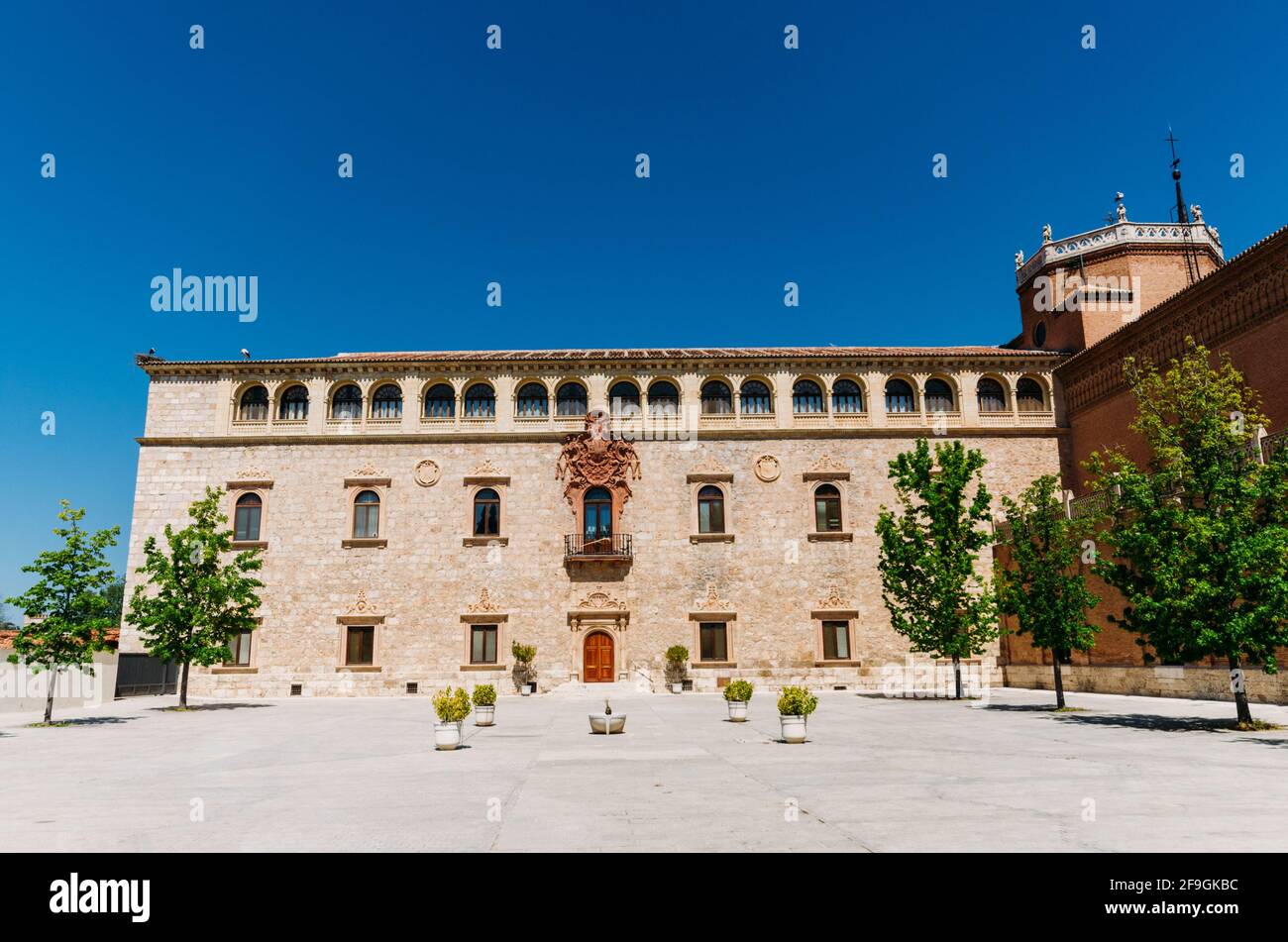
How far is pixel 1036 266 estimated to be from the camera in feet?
125

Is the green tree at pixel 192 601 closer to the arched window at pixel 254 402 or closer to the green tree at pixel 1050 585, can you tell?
the arched window at pixel 254 402

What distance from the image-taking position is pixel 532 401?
3516cm

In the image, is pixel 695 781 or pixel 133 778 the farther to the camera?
pixel 133 778

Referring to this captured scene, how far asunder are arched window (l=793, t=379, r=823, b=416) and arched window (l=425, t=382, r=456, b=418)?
588 inches

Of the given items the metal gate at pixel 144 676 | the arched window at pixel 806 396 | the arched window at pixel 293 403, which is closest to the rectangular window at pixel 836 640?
the arched window at pixel 806 396

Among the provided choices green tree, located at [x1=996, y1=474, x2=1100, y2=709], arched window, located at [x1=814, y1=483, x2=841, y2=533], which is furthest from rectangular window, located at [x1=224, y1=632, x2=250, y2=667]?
green tree, located at [x1=996, y1=474, x2=1100, y2=709]

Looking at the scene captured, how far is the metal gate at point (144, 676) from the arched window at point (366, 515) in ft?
30.6

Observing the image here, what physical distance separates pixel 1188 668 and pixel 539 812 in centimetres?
2294

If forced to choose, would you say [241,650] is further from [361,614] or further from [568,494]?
[568,494]

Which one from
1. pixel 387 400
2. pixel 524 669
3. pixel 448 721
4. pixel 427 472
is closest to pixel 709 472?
pixel 524 669

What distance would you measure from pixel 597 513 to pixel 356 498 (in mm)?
10166

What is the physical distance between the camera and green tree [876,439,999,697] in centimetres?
2614
